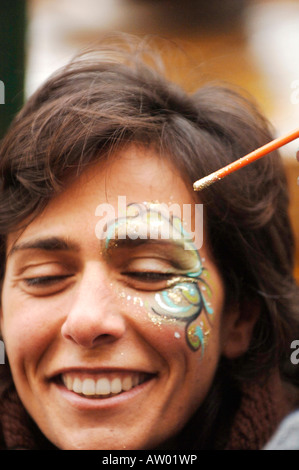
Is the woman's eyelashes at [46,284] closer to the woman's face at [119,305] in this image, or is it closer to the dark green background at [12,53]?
the woman's face at [119,305]

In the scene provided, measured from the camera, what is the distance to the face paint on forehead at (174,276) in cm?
137

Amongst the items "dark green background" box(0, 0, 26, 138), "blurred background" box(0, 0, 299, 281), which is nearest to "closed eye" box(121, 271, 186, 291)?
"blurred background" box(0, 0, 299, 281)

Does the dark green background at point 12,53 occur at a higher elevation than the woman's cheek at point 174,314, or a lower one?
higher

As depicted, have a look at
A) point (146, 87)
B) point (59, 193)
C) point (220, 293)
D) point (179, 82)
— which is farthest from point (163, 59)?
point (220, 293)

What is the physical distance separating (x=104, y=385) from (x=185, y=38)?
3.75 ft

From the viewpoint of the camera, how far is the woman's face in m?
1.36

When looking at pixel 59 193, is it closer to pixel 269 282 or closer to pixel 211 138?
pixel 211 138

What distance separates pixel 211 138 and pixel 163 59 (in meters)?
0.39

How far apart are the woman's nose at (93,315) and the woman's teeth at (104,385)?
4.4 inches

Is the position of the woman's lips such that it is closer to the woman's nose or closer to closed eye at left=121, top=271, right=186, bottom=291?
the woman's nose

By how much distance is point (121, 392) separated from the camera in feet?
4.56

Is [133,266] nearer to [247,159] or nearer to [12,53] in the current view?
[247,159]

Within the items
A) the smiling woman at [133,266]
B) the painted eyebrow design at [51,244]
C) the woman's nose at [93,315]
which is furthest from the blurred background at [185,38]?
the woman's nose at [93,315]

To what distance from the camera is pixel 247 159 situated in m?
1.26
